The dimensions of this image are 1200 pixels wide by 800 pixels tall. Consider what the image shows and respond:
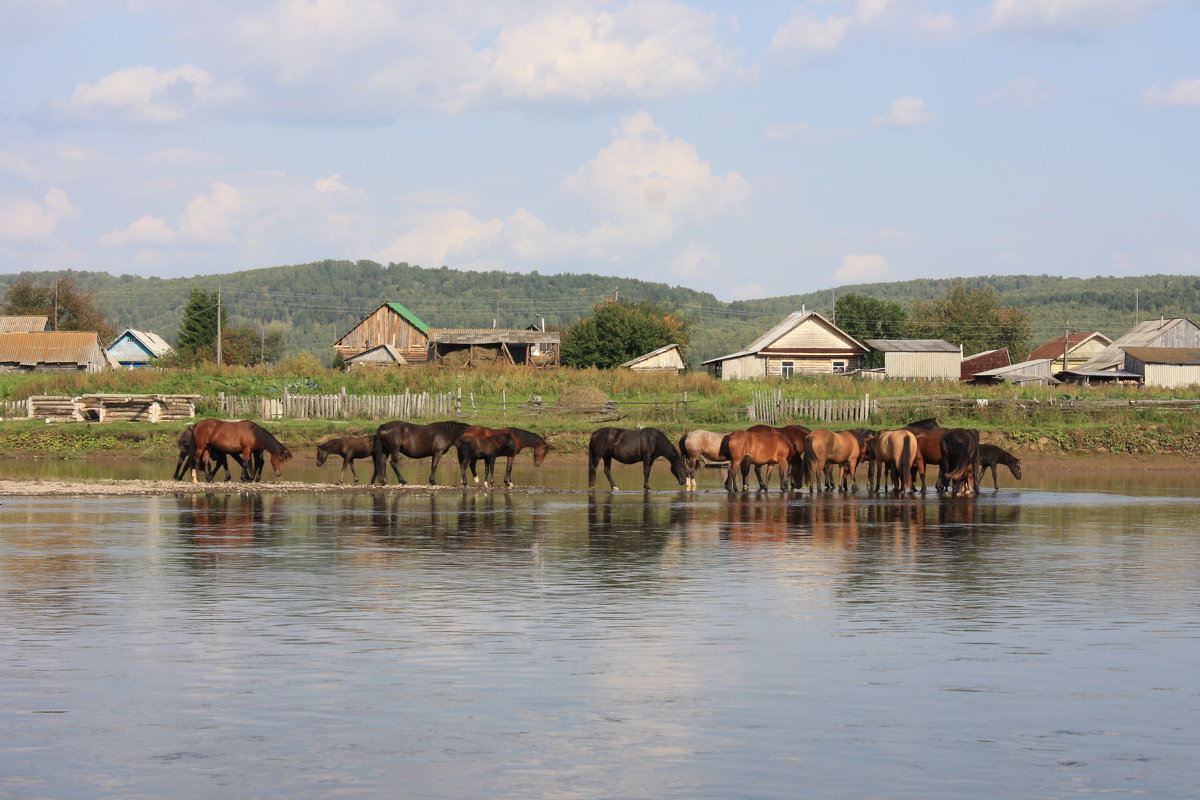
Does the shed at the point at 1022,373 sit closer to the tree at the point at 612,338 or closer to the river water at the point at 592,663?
the tree at the point at 612,338

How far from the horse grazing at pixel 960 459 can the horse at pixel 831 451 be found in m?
1.87

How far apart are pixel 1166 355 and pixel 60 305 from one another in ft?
296

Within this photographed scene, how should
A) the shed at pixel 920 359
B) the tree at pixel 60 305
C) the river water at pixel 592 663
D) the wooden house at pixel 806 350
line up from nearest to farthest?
1. the river water at pixel 592 663
2. the wooden house at pixel 806 350
3. the shed at pixel 920 359
4. the tree at pixel 60 305

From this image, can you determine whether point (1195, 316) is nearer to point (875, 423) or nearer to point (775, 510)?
point (875, 423)

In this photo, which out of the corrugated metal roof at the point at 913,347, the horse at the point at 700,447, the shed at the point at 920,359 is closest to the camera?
the horse at the point at 700,447

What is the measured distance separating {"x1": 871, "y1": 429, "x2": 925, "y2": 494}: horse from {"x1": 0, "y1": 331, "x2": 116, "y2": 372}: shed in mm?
64911

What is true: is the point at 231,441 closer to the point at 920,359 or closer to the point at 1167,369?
the point at 920,359

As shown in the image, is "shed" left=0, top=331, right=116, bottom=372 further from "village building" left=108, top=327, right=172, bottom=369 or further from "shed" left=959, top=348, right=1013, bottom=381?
"shed" left=959, top=348, right=1013, bottom=381

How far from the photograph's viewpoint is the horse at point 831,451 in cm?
3253

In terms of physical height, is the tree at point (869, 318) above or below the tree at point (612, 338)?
above

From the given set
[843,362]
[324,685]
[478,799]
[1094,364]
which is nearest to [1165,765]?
[478,799]

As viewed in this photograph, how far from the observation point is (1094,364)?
295 ft

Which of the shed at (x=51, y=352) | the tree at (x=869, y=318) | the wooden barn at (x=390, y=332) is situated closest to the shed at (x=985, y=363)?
the tree at (x=869, y=318)

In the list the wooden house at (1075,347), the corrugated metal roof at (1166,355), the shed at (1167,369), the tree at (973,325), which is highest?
the tree at (973,325)
